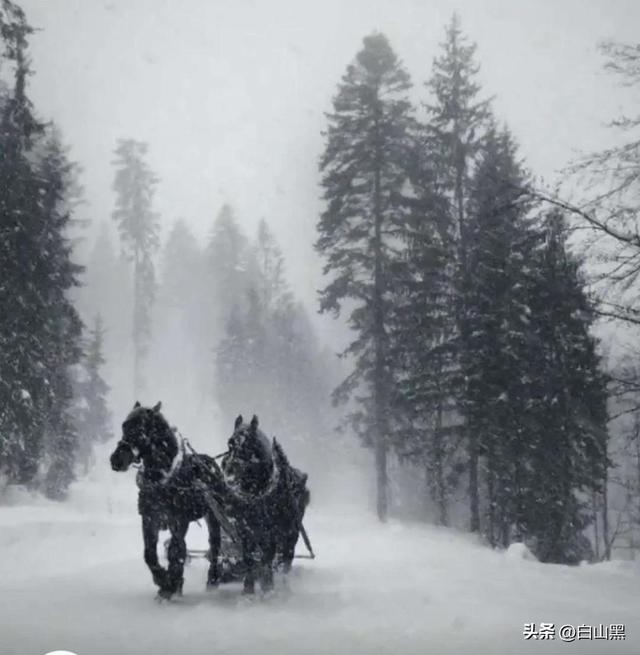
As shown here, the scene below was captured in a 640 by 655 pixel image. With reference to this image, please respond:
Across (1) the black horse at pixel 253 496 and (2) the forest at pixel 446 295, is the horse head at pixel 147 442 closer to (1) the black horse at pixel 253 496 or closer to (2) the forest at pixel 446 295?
(1) the black horse at pixel 253 496

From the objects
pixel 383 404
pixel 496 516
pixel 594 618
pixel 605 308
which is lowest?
pixel 496 516

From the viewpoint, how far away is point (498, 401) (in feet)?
49.4

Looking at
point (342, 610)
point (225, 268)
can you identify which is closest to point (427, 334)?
point (342, 610)

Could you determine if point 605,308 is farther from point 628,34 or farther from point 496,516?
point 496,516

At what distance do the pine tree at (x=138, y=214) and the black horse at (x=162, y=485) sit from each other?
1462 inches

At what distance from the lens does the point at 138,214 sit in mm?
44125

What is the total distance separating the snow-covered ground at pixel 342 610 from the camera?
14.7ft

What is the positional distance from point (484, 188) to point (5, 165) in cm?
1434

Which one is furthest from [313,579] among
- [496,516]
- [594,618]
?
[496,516]

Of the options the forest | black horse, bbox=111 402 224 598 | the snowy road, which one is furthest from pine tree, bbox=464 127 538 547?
black horse, bbox=111 402 224 598

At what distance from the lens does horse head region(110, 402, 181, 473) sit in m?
5.79

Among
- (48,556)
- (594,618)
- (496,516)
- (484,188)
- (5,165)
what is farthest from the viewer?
(484,188)

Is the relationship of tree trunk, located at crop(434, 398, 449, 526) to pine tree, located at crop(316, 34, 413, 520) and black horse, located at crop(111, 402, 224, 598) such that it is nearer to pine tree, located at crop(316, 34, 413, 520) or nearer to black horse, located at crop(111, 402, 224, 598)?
pine tree, located at crop(316, 34, 413, 520)

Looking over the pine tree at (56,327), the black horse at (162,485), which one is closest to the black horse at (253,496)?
the black horse at (162,485)
